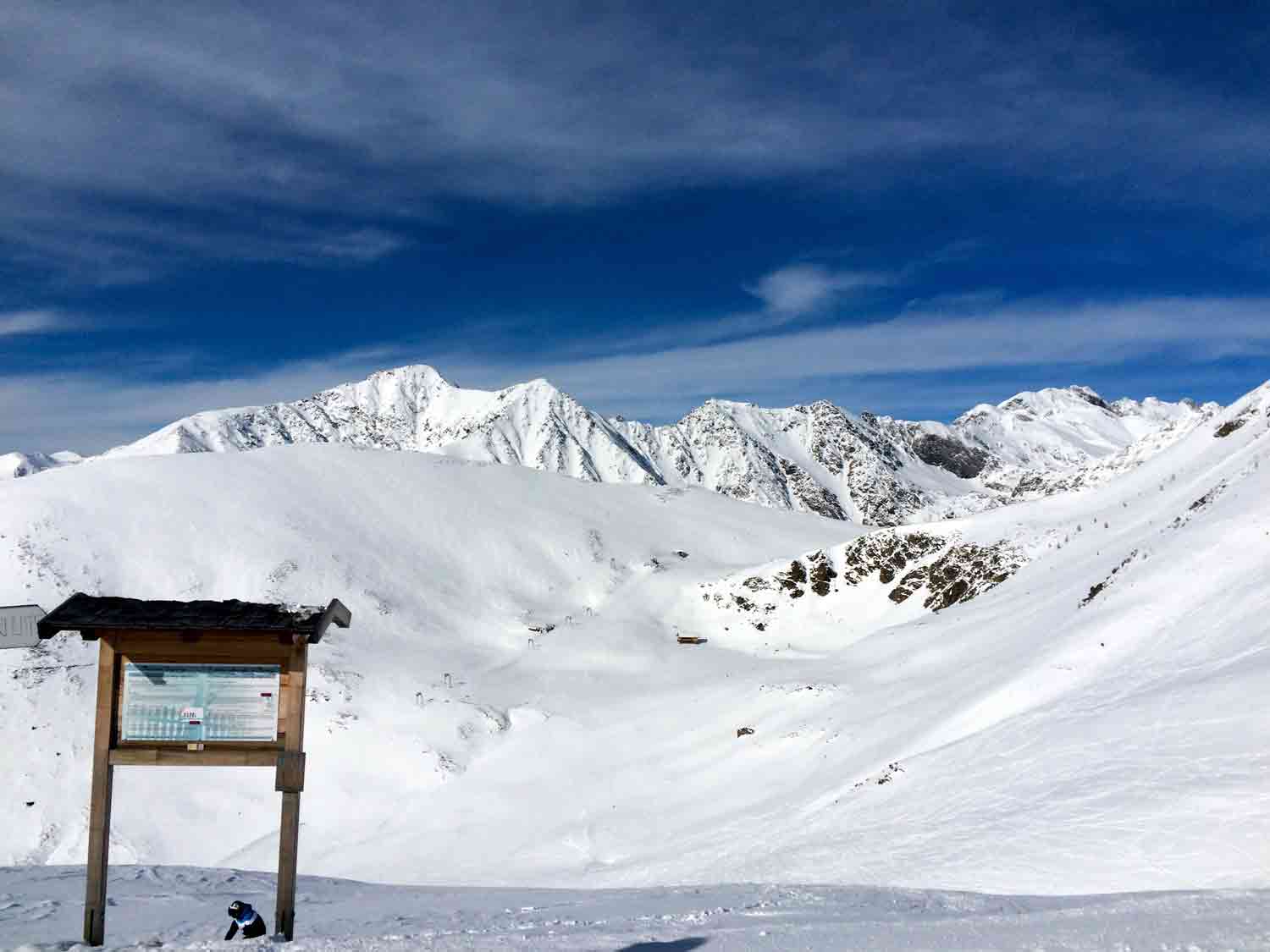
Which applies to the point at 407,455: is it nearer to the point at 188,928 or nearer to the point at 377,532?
the point at 377,532

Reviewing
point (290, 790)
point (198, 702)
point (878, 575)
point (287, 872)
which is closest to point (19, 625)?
point (198, 702)

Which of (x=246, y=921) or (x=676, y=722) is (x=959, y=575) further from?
(x=246, y=921)

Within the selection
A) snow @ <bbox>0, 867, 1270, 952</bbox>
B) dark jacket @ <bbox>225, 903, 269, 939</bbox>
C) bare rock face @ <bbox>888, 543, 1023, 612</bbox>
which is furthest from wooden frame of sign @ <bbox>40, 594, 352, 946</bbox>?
bare rock face @ <bbox>888, 543, 1023, 612</bbox>

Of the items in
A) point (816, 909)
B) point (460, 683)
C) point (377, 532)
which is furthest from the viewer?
point (377, 532)

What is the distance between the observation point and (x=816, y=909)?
10.9m

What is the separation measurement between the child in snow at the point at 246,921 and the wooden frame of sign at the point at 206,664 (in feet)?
1.00

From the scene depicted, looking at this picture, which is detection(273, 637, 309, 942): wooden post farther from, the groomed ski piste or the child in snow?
the groomed ski piste

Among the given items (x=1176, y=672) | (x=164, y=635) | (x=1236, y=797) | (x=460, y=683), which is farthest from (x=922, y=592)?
(x=164, y=635)

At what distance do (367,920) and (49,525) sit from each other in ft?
148

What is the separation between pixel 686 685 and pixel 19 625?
34017mm

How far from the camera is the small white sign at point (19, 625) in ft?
24.6

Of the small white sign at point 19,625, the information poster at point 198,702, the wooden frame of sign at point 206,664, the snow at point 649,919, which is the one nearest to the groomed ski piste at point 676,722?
the snow at point 649,919

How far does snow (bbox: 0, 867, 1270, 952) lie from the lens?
882cm

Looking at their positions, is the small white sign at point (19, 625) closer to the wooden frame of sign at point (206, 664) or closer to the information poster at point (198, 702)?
the wooden frame of sign at point (206, 664)
